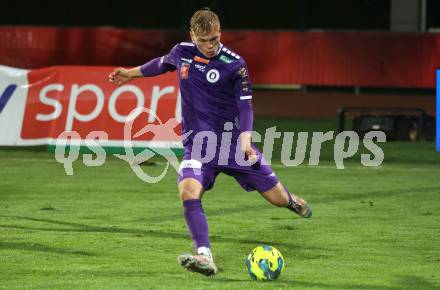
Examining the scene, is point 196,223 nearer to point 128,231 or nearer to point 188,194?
point 188,194

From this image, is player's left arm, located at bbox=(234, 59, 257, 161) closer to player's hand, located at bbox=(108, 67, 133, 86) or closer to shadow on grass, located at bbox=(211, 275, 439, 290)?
shadow on grass, located at bbox=(211, 275, 439, 290)

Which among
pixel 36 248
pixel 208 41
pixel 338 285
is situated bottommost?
pixel 338 285

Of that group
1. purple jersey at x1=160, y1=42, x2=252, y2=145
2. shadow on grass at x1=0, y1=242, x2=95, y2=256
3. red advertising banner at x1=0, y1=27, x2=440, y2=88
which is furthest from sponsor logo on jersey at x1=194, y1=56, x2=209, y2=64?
red advertising banner at x1=0, y1=27, x2=440, y2=88

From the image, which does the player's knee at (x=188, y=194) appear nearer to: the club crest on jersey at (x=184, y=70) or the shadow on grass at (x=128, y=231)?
the club crest on jersey at (x=184, y=70)

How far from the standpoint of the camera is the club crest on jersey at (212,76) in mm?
9305

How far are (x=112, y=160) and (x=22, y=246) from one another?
803 cm

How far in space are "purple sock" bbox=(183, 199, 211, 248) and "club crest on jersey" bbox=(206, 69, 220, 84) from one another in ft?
3.08

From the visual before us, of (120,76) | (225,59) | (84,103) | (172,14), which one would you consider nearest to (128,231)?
(120,76)

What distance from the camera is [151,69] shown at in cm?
994

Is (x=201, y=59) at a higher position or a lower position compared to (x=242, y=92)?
higher

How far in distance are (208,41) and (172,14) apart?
4061cm

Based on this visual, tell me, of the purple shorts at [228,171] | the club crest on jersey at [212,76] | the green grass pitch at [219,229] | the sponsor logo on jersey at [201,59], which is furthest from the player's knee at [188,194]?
the sponsor logo on jersey at [201,59]

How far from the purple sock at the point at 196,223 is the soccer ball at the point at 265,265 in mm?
364

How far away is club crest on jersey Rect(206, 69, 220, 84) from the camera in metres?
9.30
